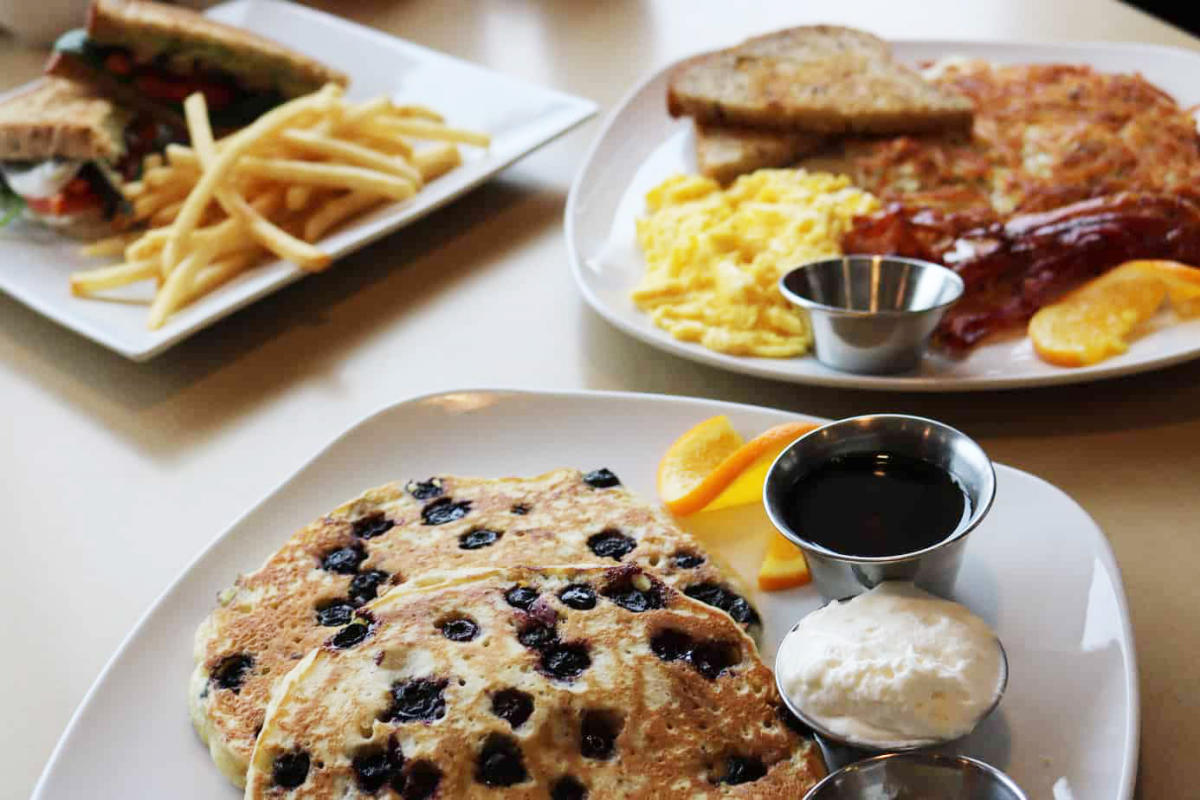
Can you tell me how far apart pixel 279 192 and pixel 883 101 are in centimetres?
199

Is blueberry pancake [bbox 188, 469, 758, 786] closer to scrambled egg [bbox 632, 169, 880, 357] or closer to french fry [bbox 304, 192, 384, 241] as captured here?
scrambled egg [bbox 632, 169, 880, 357]

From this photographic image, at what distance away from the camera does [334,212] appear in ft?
11.0

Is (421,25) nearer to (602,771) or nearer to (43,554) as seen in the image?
(43,554)

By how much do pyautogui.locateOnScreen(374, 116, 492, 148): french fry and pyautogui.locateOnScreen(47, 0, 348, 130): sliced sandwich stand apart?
62 centimetres

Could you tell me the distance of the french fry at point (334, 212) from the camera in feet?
10.9

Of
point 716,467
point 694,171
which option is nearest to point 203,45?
point 694,171

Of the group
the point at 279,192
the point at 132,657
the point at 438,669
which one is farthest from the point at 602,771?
the point at 279,192

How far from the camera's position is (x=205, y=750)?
1835 millimetres

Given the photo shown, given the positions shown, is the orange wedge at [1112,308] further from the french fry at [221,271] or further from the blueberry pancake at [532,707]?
the french fry at [221,271]

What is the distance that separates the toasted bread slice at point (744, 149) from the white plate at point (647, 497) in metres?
1.33

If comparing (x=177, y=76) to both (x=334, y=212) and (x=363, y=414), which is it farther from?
(x=363, y=414)

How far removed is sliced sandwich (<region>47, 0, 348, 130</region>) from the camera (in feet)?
12.9

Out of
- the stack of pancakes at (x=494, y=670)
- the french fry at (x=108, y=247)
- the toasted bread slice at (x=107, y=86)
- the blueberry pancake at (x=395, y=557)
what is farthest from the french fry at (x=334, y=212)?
the stack of pancakes at (x=494, y=670)

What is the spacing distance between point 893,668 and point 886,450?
0.54m
